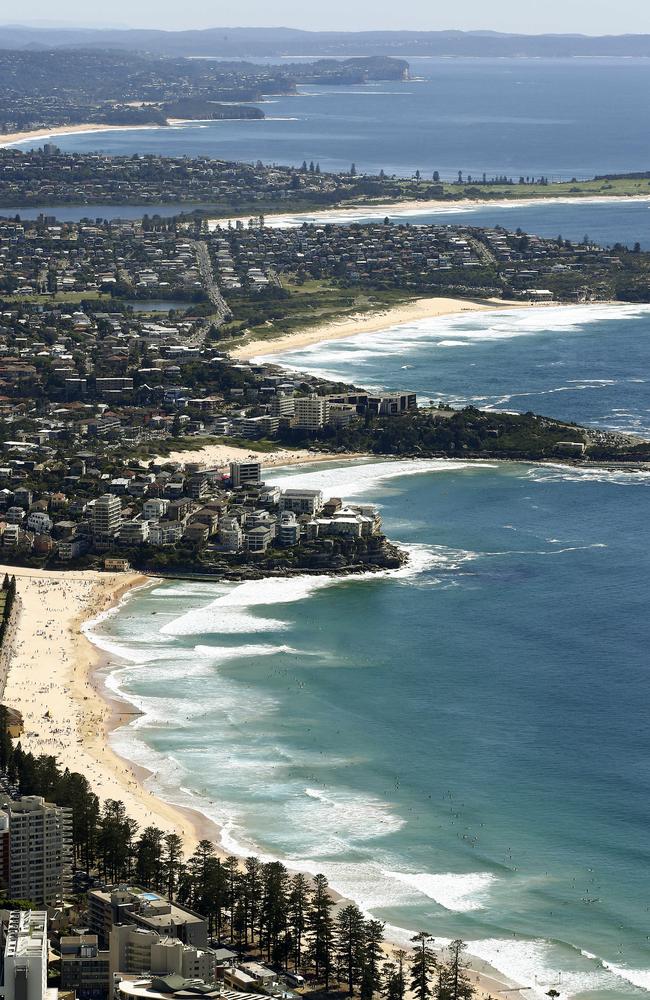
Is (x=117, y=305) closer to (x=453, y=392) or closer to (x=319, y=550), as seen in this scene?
(x=453, y=392)

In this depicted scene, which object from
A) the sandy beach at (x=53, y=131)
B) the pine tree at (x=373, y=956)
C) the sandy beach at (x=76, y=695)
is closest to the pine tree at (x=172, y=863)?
the sandy beach at (x=76, y=695)

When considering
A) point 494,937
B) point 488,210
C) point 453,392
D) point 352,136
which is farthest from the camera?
point 352,136

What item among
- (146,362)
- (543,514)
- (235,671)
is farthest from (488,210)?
(235,671)

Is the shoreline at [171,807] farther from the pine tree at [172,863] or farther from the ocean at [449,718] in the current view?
the pine tree at [172,863]

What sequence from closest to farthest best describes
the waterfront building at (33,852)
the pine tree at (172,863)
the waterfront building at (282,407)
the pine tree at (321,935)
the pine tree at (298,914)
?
the pine tree at (321,935)
the pine tree at (298,914)
the waterfront building at (33,852)
the pine tree at (172,863)
the waterfront building at (282,407)

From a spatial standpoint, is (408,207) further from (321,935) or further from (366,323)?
(321,935)

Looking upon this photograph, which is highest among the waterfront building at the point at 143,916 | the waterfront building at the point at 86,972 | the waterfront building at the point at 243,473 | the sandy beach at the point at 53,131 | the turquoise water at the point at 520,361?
the sandy beach at the point at 53,131
